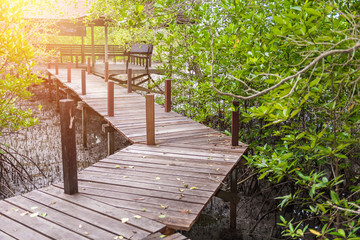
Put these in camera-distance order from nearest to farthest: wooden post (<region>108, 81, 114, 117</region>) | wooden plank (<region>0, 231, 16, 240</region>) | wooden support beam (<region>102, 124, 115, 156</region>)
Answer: wooden plank (<region>0, 231, 16, 240</region>), wooden support beam (<region>102, 124, 115, 156</region>), wooden post (<region>108, 81, 114, 117</region>)

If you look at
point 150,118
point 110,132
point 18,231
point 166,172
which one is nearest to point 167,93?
point 110,132

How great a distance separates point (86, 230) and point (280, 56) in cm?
281

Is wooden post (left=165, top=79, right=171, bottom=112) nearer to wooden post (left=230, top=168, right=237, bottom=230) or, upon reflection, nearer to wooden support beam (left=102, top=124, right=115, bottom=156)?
wooden support beam (left=102, top=124, right=115, bottom=156)

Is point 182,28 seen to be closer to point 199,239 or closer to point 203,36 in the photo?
point 203,36

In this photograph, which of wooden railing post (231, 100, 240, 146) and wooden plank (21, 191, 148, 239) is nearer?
wooden plank (21, 191, 148, 239)

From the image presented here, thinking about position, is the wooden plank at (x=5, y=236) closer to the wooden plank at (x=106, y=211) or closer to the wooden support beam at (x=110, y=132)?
the wooden plank at (x=106, y=211)

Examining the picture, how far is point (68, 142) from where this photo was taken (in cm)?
346

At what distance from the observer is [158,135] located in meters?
5.88

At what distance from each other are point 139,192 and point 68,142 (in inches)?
34.5

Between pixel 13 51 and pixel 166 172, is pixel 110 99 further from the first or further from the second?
pixel 166 172

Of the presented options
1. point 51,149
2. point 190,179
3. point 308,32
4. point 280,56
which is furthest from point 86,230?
point 51,149

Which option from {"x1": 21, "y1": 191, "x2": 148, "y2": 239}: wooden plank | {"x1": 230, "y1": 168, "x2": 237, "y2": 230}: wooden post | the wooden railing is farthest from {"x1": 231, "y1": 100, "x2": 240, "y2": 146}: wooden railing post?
the wooden railing

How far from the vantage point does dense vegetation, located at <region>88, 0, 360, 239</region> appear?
9.24 feet

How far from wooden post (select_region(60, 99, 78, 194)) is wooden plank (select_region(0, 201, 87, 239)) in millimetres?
494
